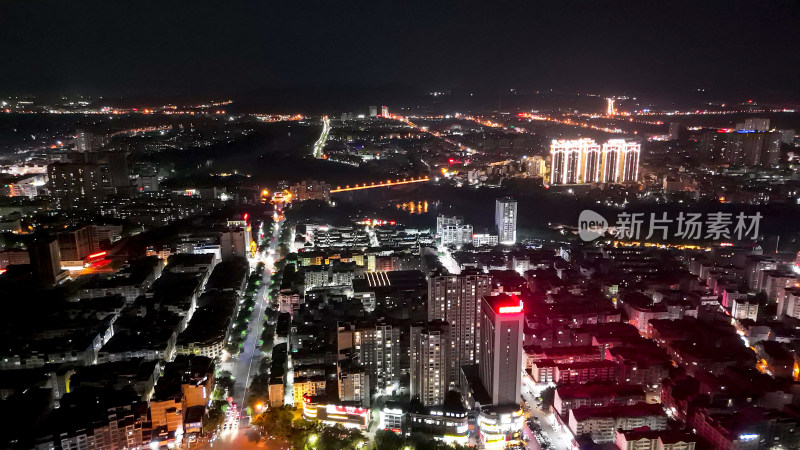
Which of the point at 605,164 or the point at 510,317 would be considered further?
the point at 605,164

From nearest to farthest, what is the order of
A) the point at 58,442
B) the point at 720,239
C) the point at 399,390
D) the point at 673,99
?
the point at 58,442
the point at 399,390
the point at 720,239
the point at 673,99

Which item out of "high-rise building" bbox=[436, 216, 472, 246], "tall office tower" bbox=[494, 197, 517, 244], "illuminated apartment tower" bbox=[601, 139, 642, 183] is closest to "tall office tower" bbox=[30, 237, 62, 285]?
"high-rise building" bbox=[436, 216, 472, 246]

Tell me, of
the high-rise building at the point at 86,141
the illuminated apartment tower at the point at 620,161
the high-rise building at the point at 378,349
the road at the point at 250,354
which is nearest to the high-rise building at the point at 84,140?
the high-rise building at the point at 86,141

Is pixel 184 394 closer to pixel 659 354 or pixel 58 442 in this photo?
pixel 58 442

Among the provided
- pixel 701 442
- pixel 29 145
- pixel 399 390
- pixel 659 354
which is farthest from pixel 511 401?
pixel 29 145

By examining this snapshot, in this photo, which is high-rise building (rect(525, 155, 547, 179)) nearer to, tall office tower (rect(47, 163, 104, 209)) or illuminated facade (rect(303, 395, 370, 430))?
tall office tower (rect(47, 163, 104, 209))

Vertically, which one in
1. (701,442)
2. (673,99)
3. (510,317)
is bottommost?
(701,442)

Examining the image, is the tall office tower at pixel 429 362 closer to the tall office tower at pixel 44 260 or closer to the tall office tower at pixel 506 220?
the tall office tower at pixel 506 220

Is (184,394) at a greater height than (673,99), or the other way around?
(673,99)
